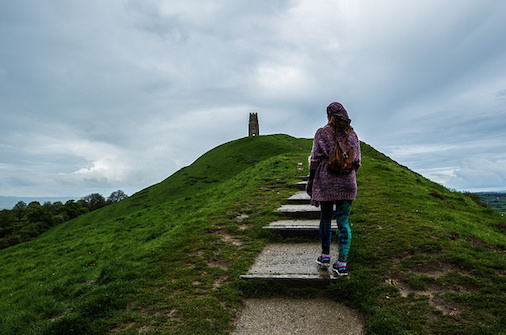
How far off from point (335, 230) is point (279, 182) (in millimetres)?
9261

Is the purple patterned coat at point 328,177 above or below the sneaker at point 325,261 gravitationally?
above

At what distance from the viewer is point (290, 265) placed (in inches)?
277

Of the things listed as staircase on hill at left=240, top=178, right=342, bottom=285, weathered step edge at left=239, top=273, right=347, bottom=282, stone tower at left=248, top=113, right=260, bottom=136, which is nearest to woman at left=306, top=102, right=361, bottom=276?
weathered step edge at left=239, top=273, right=347, bottom=282

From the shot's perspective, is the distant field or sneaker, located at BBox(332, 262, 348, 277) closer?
sneaker, located at BBox(332, 262, 348, 277)

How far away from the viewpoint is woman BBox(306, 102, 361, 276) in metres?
6.16

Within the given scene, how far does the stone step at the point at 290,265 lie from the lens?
6133 mm

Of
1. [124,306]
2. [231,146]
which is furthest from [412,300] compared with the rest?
[231,146]

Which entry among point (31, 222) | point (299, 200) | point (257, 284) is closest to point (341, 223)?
point (257, 284)

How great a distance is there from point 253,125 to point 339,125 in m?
65.8

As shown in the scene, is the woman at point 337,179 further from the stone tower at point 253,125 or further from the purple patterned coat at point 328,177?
the stone tower at point 253,125

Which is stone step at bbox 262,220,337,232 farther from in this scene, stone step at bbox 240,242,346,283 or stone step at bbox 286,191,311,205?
stone step at bbox 286,191,311,205

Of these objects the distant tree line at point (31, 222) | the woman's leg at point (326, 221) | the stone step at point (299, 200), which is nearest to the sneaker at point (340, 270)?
the woman's leg at point (326, 221)

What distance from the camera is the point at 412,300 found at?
5.19m

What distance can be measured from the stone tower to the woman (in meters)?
64.8
